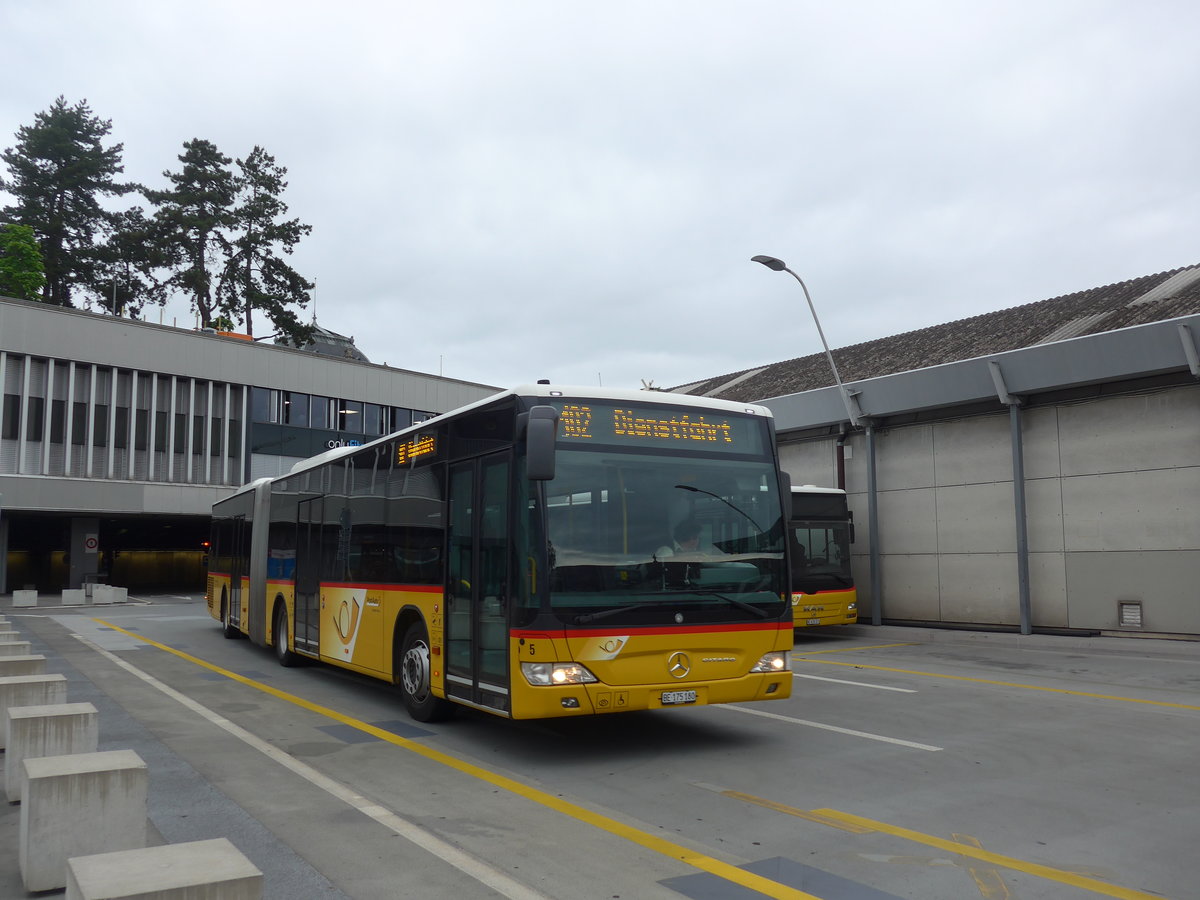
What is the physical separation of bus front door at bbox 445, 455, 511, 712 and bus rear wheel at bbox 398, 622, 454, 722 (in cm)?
67

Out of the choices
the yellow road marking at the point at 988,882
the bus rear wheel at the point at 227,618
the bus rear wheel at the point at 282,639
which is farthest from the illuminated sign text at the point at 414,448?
the bus rear wheel at the point at 227,618

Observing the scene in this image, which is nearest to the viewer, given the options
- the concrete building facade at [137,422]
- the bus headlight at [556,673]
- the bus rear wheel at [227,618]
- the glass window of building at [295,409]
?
the bus headlight at [556,673]

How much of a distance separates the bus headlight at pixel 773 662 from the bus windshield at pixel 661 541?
0.35 metres

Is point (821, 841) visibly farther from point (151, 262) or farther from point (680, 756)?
point (151, 262)

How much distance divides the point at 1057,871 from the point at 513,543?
4481 mm

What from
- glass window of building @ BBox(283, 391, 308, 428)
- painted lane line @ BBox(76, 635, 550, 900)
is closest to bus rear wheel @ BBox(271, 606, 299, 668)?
painted lane line @ BBox(76, 635, 550, 900)

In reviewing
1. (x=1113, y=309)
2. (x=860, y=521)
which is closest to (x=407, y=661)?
(x=860, y=521)

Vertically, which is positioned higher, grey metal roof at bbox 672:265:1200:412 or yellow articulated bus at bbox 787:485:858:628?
grey metal roof at bbox 672:265:1200:412

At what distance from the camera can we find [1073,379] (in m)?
18.3

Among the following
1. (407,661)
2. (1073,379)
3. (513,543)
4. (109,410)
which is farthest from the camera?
(109,410)

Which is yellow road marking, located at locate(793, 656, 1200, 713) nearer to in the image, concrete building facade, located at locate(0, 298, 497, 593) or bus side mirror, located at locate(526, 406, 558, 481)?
bus side mirror, located at locate(526, 406, 558, 481)

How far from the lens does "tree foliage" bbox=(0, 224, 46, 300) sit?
53.5 meters

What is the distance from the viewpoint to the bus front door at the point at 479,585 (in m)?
8.10

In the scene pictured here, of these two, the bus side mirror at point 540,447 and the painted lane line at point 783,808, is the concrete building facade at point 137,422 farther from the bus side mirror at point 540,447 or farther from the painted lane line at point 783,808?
the painted lane line at point 783,808
